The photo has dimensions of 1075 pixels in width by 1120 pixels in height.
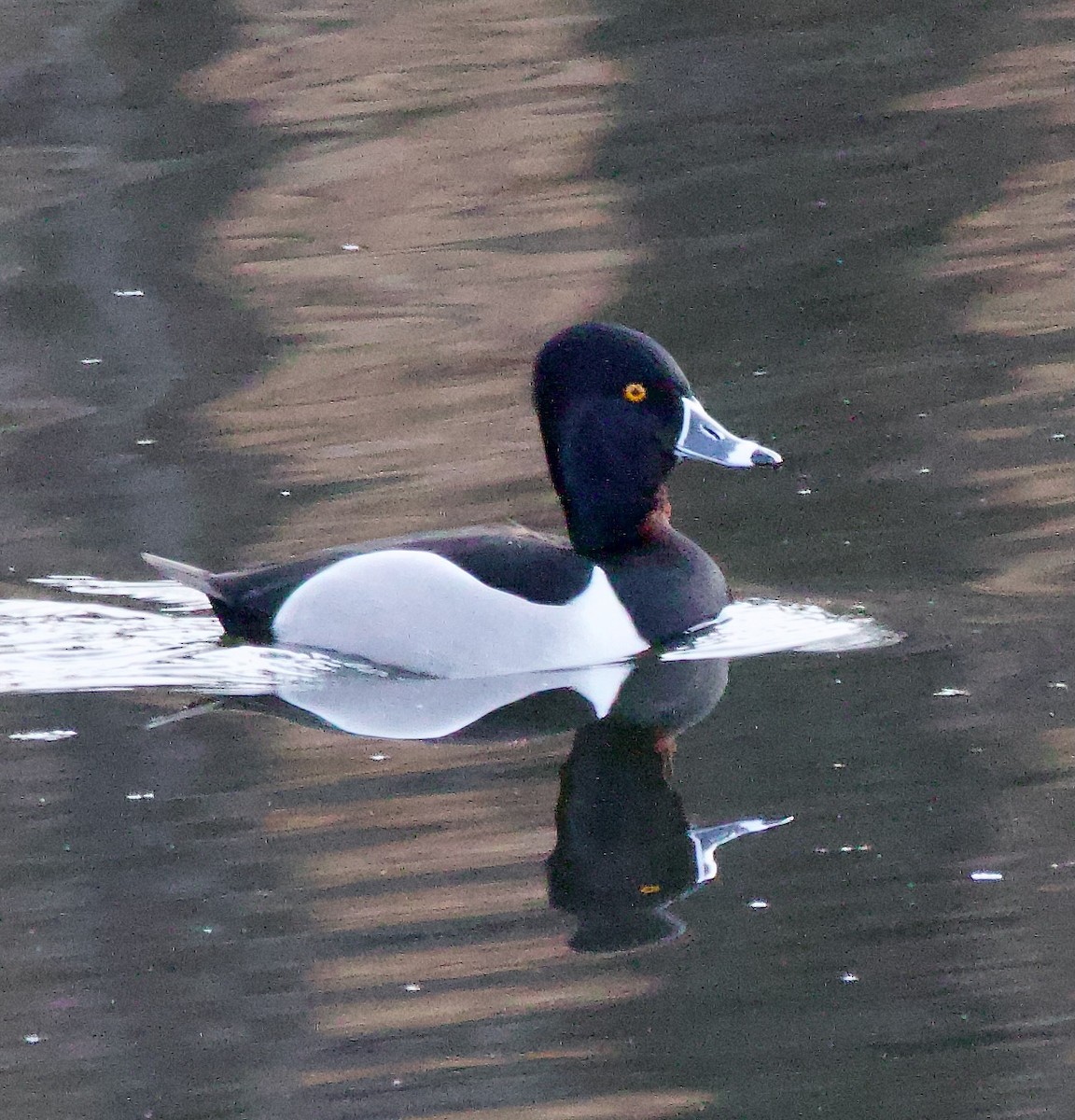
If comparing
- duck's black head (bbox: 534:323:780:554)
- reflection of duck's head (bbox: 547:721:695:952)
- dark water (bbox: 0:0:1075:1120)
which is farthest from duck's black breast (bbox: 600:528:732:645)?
reflection of duck's head (bbox: 547:721:695:952)

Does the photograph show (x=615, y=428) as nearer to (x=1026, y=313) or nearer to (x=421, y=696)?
(x=421, y=696)

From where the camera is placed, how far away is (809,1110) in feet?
14.9

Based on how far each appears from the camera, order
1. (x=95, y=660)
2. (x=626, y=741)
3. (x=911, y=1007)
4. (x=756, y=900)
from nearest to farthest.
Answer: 1. (x=911, y=1007)
2. (x=756, y=900)
3. (x=626, y=741)
4. (x=95, y=660)

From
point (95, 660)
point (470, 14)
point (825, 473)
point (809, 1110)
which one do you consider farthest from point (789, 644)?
point (470, 14)

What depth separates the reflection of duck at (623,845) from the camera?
5535 mm

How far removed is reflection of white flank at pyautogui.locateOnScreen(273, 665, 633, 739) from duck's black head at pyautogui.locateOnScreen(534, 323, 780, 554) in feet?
2.06

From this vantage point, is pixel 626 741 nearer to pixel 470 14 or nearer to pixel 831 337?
pixel 831 337

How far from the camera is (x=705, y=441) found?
25.4 feet

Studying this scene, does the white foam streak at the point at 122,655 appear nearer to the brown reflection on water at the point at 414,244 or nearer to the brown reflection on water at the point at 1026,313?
the brown reflection on water at the point at 414,244

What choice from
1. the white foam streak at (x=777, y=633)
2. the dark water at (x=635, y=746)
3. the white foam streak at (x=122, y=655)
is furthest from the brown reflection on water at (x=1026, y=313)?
the white foam streak at (x=122, y=655)

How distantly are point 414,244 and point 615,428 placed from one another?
5.47 meters

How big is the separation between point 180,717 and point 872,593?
86.0 inches

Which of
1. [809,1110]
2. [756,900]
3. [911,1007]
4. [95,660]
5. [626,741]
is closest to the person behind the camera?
[809,1110]

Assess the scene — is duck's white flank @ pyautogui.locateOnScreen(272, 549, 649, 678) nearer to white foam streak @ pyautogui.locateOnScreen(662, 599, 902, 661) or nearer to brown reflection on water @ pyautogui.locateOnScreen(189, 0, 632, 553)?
white foam streak @ pyautogui.locateOnScreen(662, 599, 902, 661)
